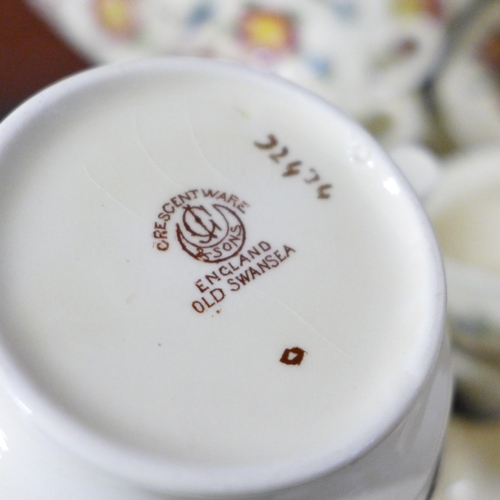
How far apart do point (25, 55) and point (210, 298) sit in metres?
0.55

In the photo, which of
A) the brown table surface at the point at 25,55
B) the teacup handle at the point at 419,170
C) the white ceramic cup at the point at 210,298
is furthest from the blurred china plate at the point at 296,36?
the white ceramic cup at the point at 210,298

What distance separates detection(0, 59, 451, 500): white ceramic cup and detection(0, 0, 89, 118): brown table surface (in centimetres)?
42

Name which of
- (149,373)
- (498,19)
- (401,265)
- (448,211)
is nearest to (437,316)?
(401,265)

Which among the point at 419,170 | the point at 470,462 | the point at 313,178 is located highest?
the point at 313,178

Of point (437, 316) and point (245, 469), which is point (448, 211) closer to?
point (437, 316)

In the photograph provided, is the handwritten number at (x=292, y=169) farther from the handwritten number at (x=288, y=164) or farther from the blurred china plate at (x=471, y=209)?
the blurred china plate at (x=471, y=209)

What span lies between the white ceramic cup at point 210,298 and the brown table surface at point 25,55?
1.37ft

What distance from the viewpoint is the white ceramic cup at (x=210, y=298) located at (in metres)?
0.26

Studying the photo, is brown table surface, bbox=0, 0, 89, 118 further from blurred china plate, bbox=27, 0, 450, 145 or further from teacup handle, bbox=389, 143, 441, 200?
teacup handle, bbox=389, 143, 441, 200

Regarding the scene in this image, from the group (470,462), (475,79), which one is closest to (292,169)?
(470,462)

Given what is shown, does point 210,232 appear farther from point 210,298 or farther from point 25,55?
point 25,55

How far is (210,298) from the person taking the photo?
0.30m

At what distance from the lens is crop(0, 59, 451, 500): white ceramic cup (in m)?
0.26

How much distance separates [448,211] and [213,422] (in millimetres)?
459
